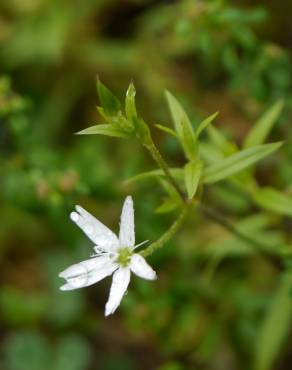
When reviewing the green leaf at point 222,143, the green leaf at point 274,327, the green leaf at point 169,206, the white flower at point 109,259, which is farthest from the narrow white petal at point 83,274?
the green leaf at point 274,327

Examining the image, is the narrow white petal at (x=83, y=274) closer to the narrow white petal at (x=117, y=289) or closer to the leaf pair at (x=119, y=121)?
the narrow white petal at (x=117, y=289)

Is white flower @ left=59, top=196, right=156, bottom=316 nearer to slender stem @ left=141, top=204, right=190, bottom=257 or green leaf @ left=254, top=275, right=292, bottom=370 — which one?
slender stem @ left=141, top=204, right=190, bottom=257

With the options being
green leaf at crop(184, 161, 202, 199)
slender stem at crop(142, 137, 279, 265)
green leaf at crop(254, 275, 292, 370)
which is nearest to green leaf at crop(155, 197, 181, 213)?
slender stem at crop(142, 137, 279, 265)

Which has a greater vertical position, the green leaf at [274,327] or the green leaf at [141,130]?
the green leaf at [141,130]

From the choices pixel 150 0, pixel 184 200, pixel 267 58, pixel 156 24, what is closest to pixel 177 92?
pixel 156 24

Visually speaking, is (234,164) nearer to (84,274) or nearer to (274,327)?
(84,274)

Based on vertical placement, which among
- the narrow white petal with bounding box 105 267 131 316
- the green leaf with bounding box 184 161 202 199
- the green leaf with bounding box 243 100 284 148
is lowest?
the narrow white petal with bounding box 105 267 131 316
